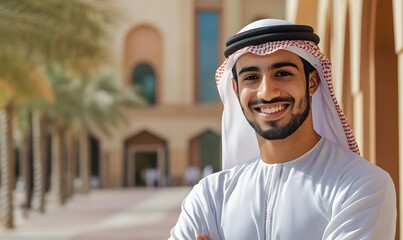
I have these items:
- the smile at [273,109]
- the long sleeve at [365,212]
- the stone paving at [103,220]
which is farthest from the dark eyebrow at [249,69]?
the stone paving at [103,220]

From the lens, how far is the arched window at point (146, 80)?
156ft

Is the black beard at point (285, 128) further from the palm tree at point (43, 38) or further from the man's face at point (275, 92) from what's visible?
the palm tree at point (43, 38)

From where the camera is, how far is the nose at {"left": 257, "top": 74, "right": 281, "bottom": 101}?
2.63 m

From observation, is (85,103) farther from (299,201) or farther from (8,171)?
(299,201)

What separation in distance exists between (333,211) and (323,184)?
117 mm

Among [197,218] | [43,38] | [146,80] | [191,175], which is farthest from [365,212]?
[146,80]

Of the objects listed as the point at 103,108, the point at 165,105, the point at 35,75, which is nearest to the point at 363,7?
the point at 35,75

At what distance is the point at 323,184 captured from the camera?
260cm

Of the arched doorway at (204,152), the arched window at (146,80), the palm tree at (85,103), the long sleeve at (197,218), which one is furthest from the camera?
the arched window at (146,80)

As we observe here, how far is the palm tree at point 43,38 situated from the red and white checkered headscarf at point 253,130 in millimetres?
11725

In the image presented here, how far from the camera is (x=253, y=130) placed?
302 cm

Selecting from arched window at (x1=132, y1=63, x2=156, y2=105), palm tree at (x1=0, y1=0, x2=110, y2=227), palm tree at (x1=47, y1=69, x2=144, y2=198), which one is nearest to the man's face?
palm tree at (x1=0, y1=0, x2=110, y2=227)

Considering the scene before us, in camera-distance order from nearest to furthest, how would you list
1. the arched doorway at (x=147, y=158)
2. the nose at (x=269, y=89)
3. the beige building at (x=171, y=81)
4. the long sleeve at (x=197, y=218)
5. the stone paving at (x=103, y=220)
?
the nose at (x=269, y=89)
the long sleeve at (x=197, y=218)
the stone paving at (x=103, y=220)
the beige building at (x=171, y=81)
the arched doorway at (x=147, y=158)

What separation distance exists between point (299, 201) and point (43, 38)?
13.1 meters
